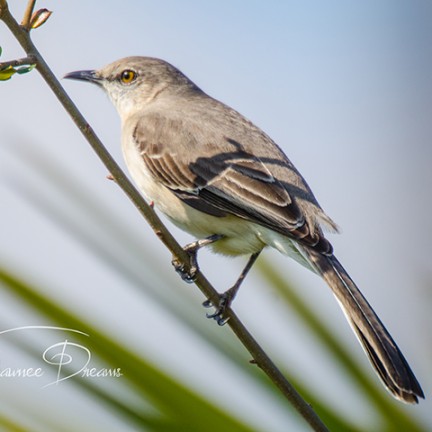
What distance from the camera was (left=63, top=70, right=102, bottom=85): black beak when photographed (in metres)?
5.95

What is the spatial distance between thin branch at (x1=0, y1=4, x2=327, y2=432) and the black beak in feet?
10.0

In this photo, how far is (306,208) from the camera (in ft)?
15.0

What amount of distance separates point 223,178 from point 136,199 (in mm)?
1623

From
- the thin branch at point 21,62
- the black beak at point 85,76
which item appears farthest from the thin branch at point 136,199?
the black beak at point 85,76

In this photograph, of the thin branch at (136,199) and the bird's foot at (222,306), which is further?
the bird's foot at (222,306)

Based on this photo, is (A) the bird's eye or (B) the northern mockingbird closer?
(B) the northern mockingbird

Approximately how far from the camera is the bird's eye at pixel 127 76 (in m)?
6.15

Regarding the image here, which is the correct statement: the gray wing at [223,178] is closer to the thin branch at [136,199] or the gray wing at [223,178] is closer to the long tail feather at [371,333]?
the long tail feather at [371,333]

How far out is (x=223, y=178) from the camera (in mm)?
4551

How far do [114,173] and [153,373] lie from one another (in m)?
0.93

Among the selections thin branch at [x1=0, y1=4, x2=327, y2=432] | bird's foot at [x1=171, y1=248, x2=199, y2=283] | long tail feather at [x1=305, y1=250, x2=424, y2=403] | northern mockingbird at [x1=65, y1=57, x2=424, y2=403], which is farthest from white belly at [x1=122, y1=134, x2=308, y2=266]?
thin branch at [x1=0, y1=4, x2=327, y2=432]

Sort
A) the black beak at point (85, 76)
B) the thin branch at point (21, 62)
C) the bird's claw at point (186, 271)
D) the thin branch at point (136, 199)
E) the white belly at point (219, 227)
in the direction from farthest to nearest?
the black beak at point (85, 76), the white belly at point (219, 227), the bird's claw at point (186, 271), the thin branch at point (136, 199), the thin branch at point (21, 62)

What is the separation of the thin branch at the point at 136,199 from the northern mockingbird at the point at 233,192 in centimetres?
58

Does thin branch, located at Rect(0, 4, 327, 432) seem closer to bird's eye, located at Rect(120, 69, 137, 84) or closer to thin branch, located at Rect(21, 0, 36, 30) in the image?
thin branch, located at Rect(21, 0, 36, 30)
